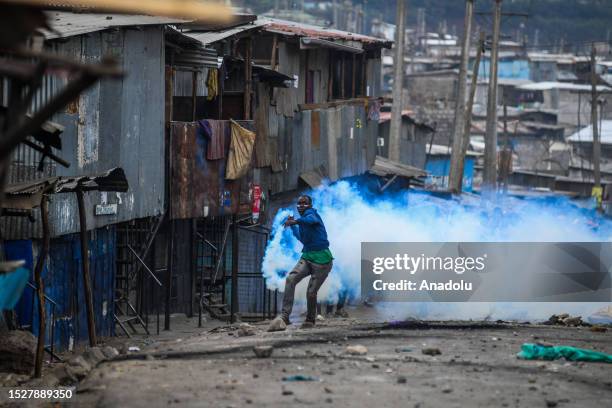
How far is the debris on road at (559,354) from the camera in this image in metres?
12.9

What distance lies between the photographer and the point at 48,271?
17.3 m

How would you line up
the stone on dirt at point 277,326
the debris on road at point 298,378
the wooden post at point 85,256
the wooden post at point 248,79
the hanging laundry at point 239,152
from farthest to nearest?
1. the wooden post at point 248,79
2. the hanging laundry at point 239,152
3. the stone on dirt at point 277,326
4. the wooden post at point 85,256
5. the debris on road at point 298,378

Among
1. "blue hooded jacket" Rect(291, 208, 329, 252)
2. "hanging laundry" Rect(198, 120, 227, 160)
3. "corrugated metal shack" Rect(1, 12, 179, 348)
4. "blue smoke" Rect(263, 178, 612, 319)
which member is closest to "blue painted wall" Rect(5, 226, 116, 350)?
"corrugated metal shack" Rect(1, 12, 179, 348)

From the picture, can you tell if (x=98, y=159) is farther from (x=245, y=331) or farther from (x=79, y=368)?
(x=79, y=368)

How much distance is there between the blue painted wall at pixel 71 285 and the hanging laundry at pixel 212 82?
4.54 metres

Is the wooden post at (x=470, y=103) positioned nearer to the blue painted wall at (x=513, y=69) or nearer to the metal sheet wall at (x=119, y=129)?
the metal sheet wall at (x=119, y=129)

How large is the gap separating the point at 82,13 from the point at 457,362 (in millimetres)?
11721

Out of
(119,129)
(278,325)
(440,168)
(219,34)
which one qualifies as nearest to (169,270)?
(119,129)

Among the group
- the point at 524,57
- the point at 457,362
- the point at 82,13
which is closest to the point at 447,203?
the point at 82,13

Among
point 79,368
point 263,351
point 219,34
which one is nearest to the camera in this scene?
point 263,351

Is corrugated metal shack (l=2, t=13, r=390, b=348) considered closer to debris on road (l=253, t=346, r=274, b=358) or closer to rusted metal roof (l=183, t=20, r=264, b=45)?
rusted metal roof (l=183, t=20, r=264, b=45)

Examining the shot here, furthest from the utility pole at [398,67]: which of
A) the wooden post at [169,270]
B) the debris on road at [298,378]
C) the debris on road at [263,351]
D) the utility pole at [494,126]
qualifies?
the debris on road at [298,378]

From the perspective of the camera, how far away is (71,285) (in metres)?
18.3

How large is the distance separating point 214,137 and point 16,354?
881 cm
